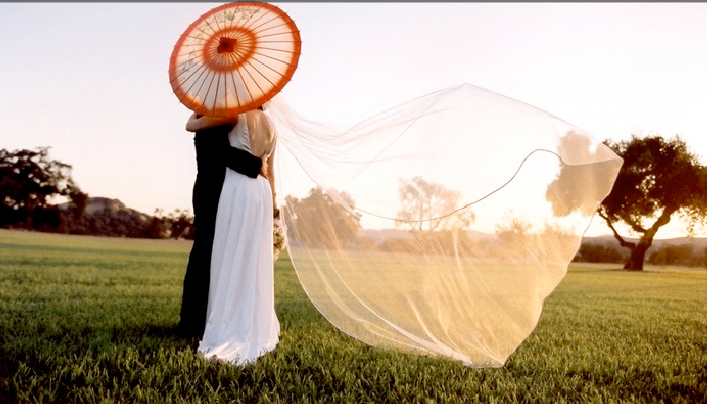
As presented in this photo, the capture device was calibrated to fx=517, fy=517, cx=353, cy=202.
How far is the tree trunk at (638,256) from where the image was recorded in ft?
113

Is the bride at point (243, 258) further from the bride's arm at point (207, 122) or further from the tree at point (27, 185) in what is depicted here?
the tree at point (27, 185)

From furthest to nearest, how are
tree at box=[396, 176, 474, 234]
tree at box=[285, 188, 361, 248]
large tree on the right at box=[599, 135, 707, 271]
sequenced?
large tree on the right at box=[599, 135, 707, 271], tree at box=[285, 188, 361, 248], tree at box=[396, 176, 474, 234]

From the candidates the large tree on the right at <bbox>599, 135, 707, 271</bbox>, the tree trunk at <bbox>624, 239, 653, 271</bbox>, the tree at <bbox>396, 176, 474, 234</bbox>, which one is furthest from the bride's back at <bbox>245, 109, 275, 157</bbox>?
the tree trunk at <bbox>624, 239, 653, 271</bbox>

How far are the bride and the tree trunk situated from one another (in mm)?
34753

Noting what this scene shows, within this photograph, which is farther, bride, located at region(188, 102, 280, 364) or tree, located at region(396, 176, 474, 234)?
bride, located at region(188, 102, 280, 364)

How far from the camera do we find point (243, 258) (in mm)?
5199

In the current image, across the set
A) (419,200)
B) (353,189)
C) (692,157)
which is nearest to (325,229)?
(353,189)

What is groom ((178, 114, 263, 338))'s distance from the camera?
539 cm

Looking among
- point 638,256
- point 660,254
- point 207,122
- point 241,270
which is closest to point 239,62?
point 207,122

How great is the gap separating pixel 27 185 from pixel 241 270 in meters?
81.2

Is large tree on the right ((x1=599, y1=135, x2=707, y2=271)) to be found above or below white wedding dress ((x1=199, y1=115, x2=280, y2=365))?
above

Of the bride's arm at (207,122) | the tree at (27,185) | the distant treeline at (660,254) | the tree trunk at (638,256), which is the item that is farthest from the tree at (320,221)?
the tree at (27,185)

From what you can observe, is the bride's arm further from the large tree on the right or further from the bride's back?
the large tree on the right

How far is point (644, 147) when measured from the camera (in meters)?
32.0
